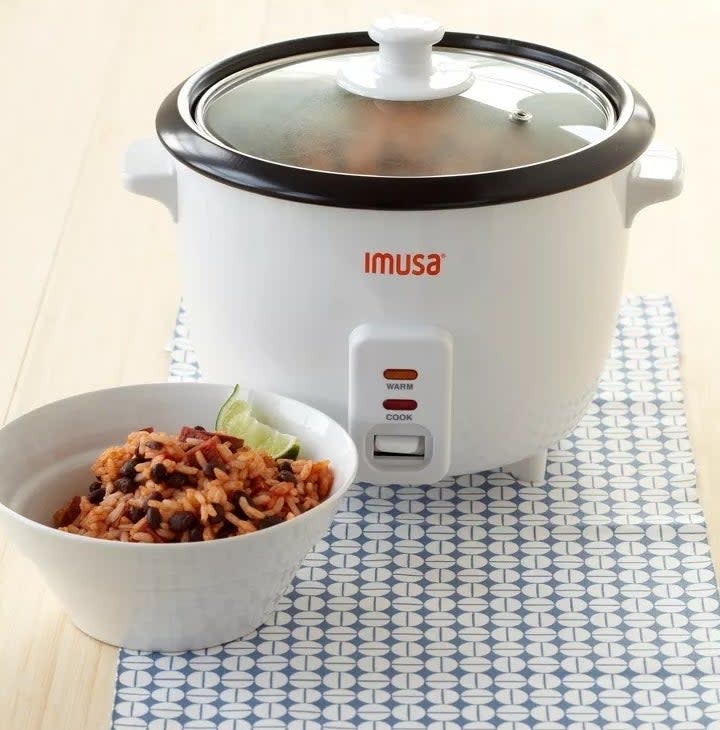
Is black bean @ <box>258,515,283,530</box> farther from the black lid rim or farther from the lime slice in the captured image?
the black lid rim

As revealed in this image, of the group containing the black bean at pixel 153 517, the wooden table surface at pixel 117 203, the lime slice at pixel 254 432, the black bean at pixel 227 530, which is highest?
the black bean at pixel 153 517

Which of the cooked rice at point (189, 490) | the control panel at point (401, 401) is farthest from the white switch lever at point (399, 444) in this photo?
the cooked rice at point (189, 490)

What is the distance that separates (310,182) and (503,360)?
289mm

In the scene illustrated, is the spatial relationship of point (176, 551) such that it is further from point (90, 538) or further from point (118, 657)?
point (118, 657)

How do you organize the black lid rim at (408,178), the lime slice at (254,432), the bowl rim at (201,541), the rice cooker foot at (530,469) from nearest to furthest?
the bowl rim at (201,541) → the black lid rim at (408,178) → the lime slice at (254,432) → the rice cooker foot at (530,469)

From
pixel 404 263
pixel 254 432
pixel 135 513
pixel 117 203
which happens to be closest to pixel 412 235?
pixel 404 263

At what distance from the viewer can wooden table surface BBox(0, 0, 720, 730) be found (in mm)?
1494

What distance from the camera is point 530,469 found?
168 cm

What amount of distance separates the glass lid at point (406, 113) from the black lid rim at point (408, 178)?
1.3 inches

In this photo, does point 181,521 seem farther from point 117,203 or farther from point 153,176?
point 117,203

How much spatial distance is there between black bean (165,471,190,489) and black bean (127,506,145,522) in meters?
0.04

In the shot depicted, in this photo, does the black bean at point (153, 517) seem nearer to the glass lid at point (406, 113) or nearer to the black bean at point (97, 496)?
the black bean at point (97, 496)

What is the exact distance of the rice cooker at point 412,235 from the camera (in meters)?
1.40

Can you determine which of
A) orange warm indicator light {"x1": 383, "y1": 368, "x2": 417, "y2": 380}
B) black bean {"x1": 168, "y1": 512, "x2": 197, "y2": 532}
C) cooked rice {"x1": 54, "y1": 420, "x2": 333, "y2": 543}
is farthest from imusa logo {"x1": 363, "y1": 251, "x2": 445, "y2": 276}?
black bean {"x1": 168, "y1": 512, "x2": 197, "y2": 532}
